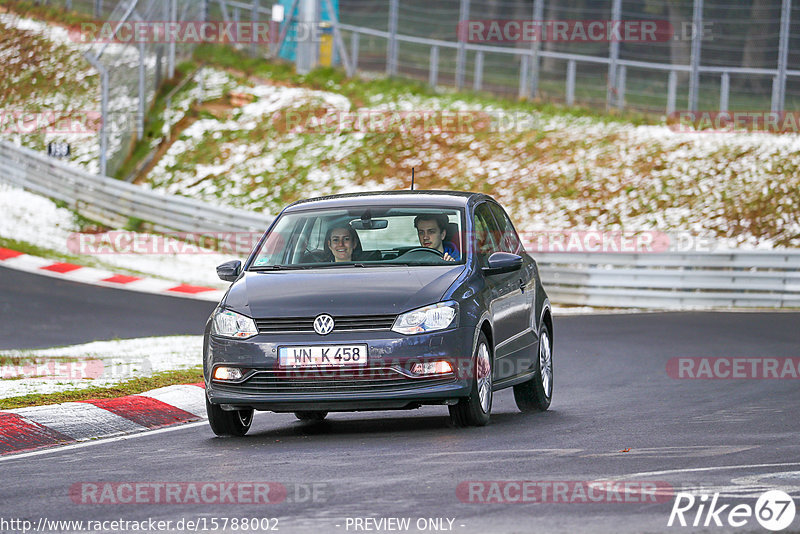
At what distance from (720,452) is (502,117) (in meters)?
25.8

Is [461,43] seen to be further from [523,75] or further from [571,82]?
[571,82]

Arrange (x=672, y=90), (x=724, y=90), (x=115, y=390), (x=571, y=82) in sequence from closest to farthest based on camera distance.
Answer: (x=115, y=390) < (x=724, y=90) < (x=672, y=90) < (x=571, y=82)

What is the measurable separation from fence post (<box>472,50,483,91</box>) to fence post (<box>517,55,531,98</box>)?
1111 millimetres

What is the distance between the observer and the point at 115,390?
12.1 metres

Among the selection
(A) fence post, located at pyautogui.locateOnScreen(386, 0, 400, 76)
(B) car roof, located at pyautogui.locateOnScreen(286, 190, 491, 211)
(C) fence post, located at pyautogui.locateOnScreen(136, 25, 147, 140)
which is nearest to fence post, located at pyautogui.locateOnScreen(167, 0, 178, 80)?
(C) fence post, located at pyautogui.locateOnScreen(136, 25, 147, 140)

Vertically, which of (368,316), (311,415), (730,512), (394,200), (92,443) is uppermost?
(394,200)

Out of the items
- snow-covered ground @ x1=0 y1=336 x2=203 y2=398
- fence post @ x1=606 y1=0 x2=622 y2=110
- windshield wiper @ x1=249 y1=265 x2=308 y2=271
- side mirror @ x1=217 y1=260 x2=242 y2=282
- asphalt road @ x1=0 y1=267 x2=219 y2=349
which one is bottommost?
asphalt road @ x1=0 y1=267 x2=219 y2=349

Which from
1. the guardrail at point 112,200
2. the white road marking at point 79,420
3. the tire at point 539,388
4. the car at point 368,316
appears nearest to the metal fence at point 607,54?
the guardrail at point 112,200

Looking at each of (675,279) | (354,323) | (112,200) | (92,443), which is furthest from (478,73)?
(354,323)

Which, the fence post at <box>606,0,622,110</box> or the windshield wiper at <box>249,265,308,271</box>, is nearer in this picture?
the windshield wiper at <box>249,265,308,271</box>

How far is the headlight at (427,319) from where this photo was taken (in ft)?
30.6

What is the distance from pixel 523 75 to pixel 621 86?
2923mm

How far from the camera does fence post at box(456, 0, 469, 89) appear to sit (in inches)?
1334

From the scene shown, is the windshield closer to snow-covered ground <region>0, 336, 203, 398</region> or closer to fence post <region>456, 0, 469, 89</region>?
snow-covered ground <region>0, 336, 203, 398</region>
